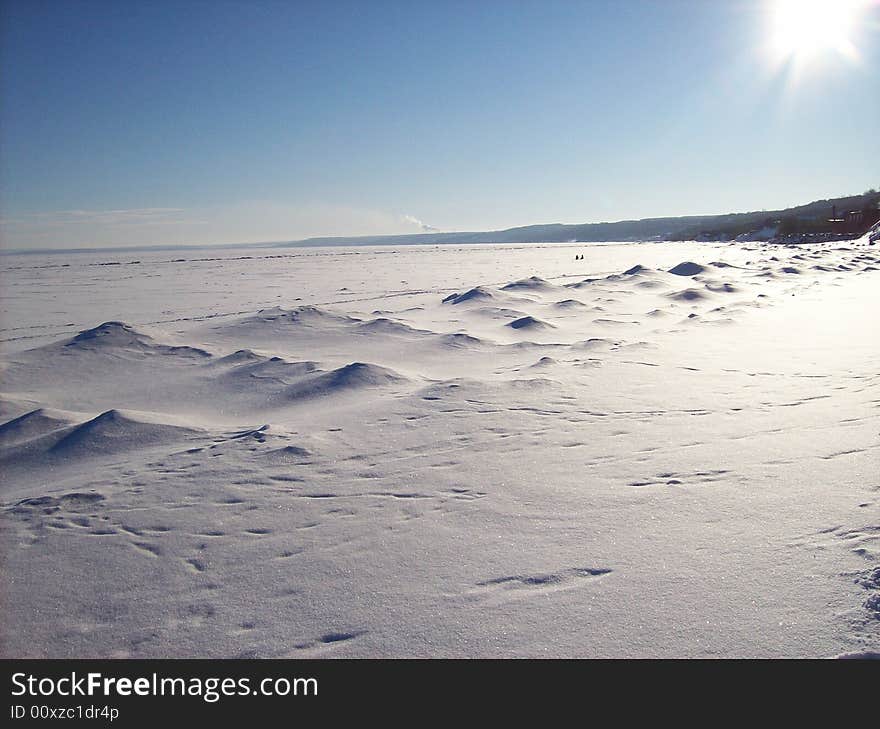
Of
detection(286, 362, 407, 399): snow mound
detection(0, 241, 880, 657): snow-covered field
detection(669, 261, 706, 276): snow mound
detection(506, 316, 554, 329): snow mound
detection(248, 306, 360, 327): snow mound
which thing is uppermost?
detection(669, 261, 706, 276): snow mound

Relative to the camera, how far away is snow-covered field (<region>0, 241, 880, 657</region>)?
194 centimetres

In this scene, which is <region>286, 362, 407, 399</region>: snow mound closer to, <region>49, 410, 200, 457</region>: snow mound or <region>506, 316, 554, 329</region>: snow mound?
<region>49, 410, 200, 457</region>: snow mound

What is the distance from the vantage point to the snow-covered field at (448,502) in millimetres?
1943

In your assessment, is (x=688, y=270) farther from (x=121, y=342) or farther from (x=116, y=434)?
(x=116, y=434)

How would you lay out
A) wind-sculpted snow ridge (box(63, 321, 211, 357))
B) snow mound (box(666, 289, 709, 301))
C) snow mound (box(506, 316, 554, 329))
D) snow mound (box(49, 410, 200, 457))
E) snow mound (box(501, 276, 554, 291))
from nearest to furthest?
1. snow mound (box(49, 410, 200, 457))
2. wind-sculpted snow ridge (box(63, 321, 211, 357))
3. snow mound (box(506, 316, 554, 329))
4. snow mound (box(666, 289, 709, 301))
5. snow mound (box(501, 276, 554, 291))

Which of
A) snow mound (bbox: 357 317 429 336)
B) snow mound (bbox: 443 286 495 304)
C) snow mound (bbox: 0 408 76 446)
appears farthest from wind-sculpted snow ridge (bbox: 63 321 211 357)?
snow mound (bbox: 443 286 495 304)

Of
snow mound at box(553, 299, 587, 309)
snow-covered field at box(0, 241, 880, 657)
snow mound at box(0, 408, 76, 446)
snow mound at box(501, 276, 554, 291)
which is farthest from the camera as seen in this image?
snow mound at box(501, 276, 554, 291)

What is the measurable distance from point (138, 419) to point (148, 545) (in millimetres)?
1907

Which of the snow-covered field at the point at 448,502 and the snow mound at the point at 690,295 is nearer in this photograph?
the snow-covered field at the point at 448,502

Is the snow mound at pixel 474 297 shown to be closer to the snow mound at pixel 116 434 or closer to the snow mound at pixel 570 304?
the snow mound at pixel 570 304

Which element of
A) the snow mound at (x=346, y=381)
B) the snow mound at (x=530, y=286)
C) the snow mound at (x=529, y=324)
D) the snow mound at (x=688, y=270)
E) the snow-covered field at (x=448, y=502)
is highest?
the snow mound at (x=688, y=270)

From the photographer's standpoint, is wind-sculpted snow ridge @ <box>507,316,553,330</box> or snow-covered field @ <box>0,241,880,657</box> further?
wind-sculpted snow ridge @ <box>507,316,553,330</box>

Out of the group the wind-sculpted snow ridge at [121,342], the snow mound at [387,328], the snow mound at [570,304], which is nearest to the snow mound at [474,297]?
the snow mound at [570,304]
